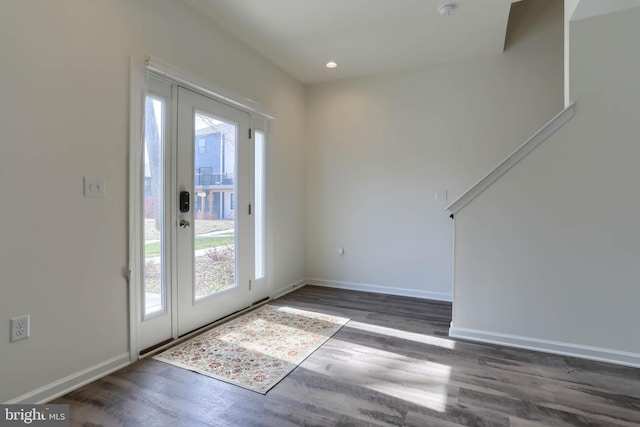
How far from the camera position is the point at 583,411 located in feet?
5.90

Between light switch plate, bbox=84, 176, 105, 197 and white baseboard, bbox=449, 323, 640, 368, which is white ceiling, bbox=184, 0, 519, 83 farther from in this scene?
white baseboard, bbox=449, 323, 640, 368

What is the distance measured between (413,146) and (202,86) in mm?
2469

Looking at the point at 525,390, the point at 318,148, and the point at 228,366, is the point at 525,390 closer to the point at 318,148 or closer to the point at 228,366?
the point at 228,366

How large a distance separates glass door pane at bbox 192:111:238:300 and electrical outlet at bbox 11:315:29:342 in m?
1.22

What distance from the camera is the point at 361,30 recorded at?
3146mm

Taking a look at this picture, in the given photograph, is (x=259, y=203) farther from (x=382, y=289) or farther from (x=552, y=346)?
(x=552, y=346)

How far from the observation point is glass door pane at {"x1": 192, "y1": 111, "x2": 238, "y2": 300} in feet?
9.68

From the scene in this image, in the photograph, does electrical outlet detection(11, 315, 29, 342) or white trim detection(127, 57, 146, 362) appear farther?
white trim detection(127, 57, 146, 362)

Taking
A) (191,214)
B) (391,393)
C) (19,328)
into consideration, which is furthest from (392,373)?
(19,328)

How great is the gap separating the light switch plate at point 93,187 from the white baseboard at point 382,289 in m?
3.03

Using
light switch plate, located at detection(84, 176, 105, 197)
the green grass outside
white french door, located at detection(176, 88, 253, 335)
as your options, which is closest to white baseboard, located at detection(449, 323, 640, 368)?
white french door, located at detection(176, 88, 253, 335)

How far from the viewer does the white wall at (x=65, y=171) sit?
174cm

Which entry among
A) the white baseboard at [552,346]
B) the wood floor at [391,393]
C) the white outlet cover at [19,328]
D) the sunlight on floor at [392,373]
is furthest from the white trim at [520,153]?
the white outlet cover at [19,328]

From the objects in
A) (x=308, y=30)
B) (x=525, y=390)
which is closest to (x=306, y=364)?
(x=525, y=390)
